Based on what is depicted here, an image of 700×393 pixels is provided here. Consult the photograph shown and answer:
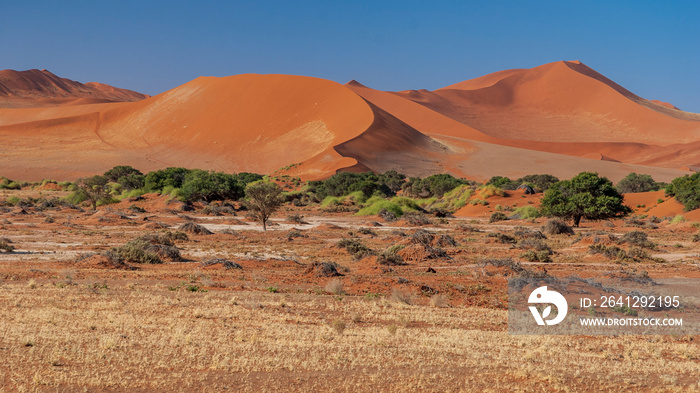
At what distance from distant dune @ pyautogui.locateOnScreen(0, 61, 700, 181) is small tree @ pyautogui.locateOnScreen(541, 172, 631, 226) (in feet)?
127

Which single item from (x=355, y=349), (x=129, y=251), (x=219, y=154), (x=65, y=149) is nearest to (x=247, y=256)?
(x=129, y=251)

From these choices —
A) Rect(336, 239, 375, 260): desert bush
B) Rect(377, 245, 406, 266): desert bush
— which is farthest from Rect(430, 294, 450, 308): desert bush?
Rect(336, 239, 375, 260): desert bush

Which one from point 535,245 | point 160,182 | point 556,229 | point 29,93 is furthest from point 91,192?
point 29,93

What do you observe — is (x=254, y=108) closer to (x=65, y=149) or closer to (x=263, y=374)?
(x=65, y=149)

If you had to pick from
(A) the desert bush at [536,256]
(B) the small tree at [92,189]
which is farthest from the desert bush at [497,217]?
(B) the small tree at [92,189]

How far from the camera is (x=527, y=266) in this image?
59.8ft

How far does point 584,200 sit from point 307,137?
58770 millimetres

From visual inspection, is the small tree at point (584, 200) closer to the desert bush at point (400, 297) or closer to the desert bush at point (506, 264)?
the desert bush at point (506, 264)

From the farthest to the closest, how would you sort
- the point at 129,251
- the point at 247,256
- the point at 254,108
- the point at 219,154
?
the point at 254,108 < the point at 219,154 < the point at 247,256 < the point at 129,251

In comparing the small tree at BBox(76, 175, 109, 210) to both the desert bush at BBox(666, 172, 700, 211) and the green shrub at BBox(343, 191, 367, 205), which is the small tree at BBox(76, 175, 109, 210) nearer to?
the green shrub at BBox(343, 191, 367, 205)

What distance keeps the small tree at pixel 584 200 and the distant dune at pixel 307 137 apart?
3885cm

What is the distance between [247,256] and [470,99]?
148243mm

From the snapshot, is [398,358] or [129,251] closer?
[398,358]

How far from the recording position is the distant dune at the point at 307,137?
81188mm
